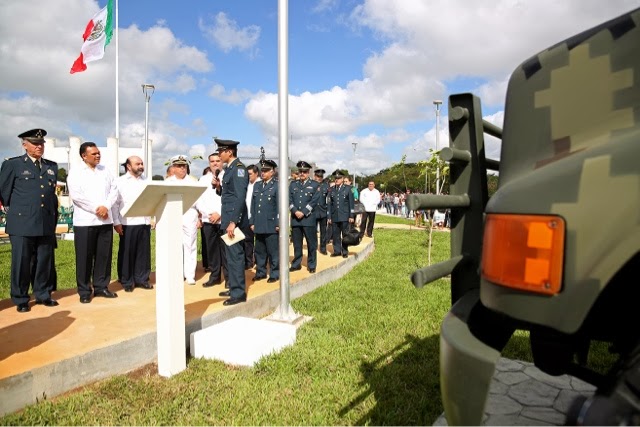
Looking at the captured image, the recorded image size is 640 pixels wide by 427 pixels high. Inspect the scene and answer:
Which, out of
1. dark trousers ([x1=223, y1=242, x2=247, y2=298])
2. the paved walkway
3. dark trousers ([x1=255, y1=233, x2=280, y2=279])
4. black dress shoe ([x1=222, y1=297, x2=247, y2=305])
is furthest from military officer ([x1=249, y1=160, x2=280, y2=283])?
black dress shoe ([x1=222, y1=297, x2=247, y2=305])

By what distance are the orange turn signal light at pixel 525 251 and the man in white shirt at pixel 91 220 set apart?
5112 millimetres

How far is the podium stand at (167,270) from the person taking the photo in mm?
3387

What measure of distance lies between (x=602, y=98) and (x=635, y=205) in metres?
0.39

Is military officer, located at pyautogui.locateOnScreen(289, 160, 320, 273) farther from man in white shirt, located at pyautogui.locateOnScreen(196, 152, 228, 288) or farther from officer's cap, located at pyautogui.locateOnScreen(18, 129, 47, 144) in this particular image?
officer's cap, located at pyautogui.locateOnScreen(18, 129, 47, 144)

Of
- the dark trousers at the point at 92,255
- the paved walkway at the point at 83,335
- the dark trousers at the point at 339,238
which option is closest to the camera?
the paved walkway at the point at 83,335

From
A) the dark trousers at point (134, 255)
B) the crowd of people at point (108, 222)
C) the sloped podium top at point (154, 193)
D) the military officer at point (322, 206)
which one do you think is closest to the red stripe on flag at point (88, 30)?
the military officer at point (322, 206)

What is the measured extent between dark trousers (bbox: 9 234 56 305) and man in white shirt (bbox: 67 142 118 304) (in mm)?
348

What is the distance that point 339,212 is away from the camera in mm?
10039

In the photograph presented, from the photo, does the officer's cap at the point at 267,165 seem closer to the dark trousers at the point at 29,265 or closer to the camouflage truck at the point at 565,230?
the dark trousers at the point at 29,265

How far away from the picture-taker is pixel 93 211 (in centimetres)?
529

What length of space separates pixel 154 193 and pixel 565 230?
9.95 feet

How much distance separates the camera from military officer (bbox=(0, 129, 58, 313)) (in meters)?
4.63

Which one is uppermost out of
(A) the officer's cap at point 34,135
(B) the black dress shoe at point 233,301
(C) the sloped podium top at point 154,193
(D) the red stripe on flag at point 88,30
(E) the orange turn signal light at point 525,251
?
(D) the red stripe on flag at point 88,30

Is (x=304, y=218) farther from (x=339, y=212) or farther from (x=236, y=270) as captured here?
(x=236, y=270)
